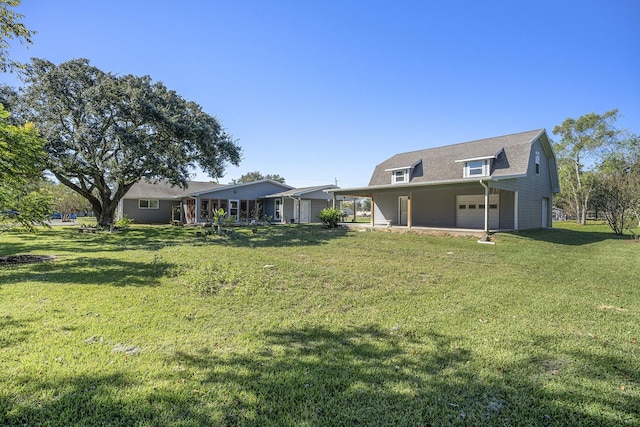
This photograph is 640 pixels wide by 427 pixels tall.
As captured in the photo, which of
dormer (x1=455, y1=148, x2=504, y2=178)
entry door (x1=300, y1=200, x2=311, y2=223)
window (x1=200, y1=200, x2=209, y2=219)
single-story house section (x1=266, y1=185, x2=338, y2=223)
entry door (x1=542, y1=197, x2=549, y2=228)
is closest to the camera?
dormer (x1=455, y1=148, x2=504, y2=178)

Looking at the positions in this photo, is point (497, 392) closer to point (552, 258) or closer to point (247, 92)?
point (552, 258)

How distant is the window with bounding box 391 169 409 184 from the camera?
21.0 metres

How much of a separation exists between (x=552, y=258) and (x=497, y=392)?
32.0 feet

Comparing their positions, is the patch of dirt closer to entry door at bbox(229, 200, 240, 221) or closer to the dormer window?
entry door at bbox(229, 200, 240, 221)

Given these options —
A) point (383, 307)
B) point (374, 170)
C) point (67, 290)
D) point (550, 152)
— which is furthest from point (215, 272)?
point (550, 152)

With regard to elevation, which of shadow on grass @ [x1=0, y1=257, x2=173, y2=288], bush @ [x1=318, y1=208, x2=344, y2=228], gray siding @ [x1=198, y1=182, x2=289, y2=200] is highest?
gray siding @ [x1=198, y1=182, x2=289, y2=200]

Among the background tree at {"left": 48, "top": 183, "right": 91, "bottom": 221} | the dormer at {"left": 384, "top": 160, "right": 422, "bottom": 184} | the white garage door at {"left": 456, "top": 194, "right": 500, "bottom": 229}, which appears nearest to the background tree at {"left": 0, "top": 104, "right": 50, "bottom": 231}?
the dormer at {"left": 384, "top": 160, "right": 422, "bottom": 184}

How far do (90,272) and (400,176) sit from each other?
18229 millimetres

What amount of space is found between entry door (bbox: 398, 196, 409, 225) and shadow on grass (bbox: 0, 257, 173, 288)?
16955 mm

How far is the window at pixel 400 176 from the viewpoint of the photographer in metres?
21.0

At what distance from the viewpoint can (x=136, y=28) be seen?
10.8m

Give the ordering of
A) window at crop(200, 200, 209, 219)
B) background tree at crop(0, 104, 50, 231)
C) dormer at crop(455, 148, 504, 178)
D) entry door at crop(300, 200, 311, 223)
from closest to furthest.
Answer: background tree at crop(0, 104, 50, 231) → dormer at crop(455, 148, 504, 178) → window at crop(200, 200, 209, 219) → entry door at crop(300, 200, 311, 223)

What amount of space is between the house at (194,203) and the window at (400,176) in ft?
41.7

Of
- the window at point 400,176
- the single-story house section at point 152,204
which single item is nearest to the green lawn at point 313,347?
the window at point 400,176
